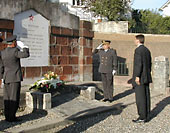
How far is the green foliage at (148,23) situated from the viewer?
→ 21.3 metres

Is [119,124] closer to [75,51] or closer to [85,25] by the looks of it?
[75,51]

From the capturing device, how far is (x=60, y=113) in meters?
5.71

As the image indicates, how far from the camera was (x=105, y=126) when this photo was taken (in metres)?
5.19

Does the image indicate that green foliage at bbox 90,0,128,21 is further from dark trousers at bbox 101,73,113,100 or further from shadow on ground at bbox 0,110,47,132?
shadow on ground at bbox 0,110,47,132

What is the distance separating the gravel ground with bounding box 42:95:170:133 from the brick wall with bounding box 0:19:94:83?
2791mm

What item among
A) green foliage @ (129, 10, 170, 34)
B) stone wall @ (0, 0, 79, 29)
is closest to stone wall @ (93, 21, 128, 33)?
green foliage @ (129, 10, 170, 34)

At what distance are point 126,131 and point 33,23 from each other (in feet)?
14.5

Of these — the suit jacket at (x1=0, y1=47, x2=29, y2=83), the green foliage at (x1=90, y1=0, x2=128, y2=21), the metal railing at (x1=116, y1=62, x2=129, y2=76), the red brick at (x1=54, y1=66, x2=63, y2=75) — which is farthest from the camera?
the green foliage at (x1=90, y1=0, x2=128, y2=21)

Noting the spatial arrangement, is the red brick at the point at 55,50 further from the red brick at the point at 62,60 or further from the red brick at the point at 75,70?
the red brick at the point at 75,70

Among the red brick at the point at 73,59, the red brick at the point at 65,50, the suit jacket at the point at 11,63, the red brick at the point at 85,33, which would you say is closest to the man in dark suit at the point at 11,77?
the suit jacket at the point at 11,63

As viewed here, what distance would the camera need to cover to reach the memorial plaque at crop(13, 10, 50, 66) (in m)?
7.24

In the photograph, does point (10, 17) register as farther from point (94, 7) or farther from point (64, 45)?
point (94, 7)

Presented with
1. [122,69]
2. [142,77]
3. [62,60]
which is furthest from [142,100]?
[122,69]

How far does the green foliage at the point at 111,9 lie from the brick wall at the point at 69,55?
38.8 feet
